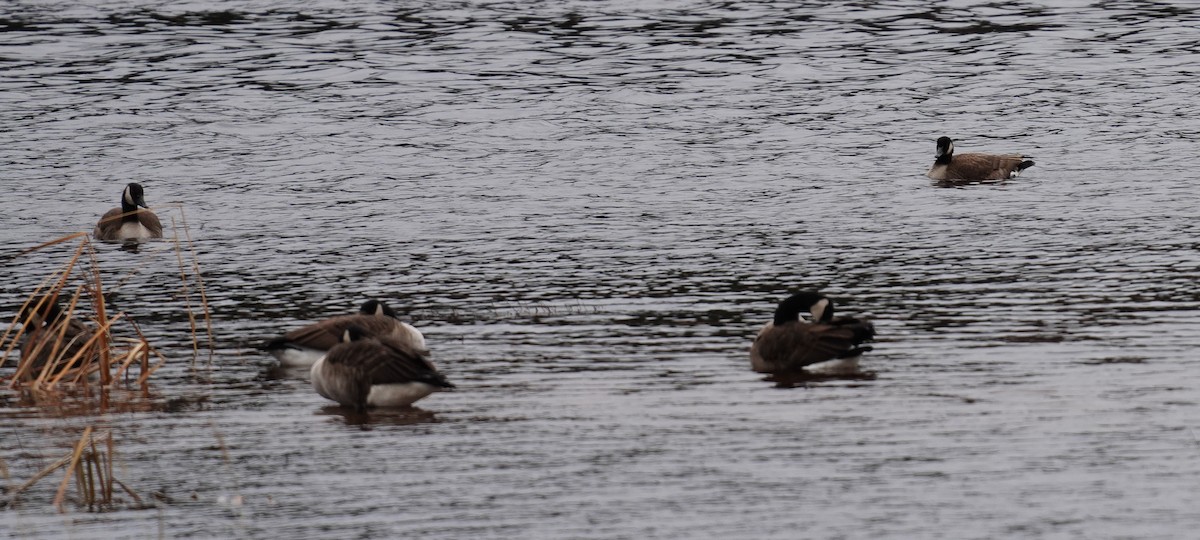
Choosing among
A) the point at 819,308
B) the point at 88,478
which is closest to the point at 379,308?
the point at 819,308

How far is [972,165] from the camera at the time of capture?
24.0m

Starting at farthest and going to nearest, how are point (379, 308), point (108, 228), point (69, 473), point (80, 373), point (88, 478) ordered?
point (108, 228) < point (379, 308) < point (80, 373) < point (88, 478) < point (69, 473)

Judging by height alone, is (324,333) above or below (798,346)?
above

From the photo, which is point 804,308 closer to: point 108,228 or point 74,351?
point 74,351

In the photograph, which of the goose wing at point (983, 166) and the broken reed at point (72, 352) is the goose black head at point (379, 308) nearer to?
the broken reed at point (72, 352)

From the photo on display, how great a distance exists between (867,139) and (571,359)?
1364 cm

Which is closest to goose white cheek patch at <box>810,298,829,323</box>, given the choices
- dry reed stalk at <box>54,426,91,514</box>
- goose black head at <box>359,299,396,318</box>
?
goose black head at <box>359,299,396,318</box>

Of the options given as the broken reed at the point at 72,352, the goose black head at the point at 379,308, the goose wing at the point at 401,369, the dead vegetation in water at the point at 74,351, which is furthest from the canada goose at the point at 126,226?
the goose wing at the point at 401,369

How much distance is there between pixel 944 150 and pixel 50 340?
44.7 ft

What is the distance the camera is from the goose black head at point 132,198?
21922 mm

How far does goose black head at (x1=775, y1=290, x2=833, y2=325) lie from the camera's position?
14.2 m

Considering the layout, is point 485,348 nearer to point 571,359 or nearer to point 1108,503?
point 571,359

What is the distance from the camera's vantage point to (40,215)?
2253cm

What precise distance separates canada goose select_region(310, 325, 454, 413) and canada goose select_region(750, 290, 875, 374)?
2.50 meters
